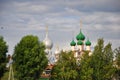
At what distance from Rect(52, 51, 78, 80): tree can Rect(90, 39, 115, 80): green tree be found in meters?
2.90

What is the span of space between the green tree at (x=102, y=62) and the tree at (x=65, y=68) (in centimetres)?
290

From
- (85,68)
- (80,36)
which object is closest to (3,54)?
(85,68)

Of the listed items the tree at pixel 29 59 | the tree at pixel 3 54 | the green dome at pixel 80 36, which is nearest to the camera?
the tree at pixel 29 59

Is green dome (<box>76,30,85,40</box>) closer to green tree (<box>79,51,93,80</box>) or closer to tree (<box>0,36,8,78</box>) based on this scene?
green tree (<box>79,51,93,80</box>)

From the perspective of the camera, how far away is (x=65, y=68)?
59844 mm

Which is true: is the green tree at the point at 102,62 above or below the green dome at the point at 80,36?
below

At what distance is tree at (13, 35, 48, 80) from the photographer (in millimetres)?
57312

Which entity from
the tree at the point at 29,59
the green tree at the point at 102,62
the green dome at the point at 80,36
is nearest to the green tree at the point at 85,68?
the green tree at the point at 102,62

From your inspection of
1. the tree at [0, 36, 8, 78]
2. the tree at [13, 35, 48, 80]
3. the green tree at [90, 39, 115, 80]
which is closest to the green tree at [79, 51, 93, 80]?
the green tree at [90, 39, 115, 80]

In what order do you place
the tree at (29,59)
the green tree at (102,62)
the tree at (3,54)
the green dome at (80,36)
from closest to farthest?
the tree at (29,59) → the tree at (3,54) → the green tree at (102,62) → the green dome at (80,36)

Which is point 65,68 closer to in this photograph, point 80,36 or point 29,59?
point 29,59

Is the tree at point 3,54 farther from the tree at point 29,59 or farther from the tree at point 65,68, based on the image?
the tree at point 65,68

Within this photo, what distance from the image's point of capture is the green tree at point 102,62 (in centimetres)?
5938

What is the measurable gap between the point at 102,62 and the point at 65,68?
5.43 meters
